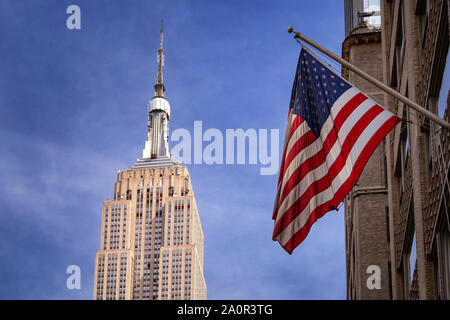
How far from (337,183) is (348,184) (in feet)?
1.08

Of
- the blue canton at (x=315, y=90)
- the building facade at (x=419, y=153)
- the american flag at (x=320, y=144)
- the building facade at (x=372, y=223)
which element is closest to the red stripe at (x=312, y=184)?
the american flag at (x=320, y=144)

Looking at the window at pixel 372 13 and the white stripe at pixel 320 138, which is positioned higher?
the window at pixel 372 13

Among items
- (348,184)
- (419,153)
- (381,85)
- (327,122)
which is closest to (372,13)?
(419,153)

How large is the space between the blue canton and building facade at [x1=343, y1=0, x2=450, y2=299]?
2.05m

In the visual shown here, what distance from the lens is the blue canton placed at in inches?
691

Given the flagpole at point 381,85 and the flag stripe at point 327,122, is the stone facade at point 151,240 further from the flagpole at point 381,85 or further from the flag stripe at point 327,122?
the flagpole at point 381,85

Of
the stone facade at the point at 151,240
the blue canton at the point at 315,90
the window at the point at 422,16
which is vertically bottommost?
the blue canton at the point at 315,90

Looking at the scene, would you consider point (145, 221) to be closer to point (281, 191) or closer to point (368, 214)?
point (368, 214)

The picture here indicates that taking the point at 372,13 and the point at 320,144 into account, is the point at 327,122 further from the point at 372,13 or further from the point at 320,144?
the point at 372,13

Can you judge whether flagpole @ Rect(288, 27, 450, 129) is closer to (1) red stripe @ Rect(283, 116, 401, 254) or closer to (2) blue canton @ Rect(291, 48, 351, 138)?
(2) blue canton @ Rect(291, 48, 351, 138)

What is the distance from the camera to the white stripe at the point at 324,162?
16797 mm

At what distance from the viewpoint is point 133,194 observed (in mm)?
196000
